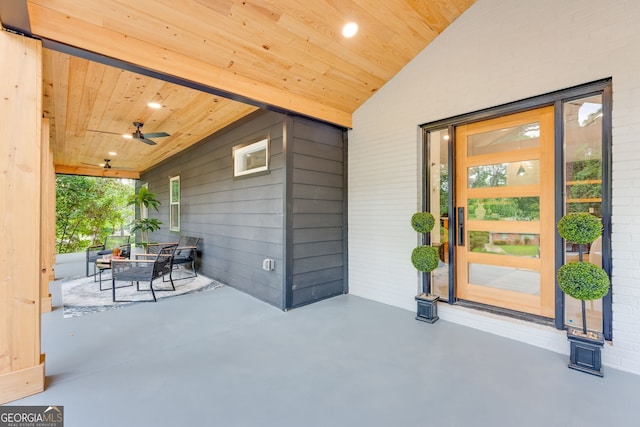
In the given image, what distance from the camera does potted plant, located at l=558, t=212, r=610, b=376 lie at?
2.23 meters

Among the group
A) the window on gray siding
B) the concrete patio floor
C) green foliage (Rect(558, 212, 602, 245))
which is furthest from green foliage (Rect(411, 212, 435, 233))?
the window on gray siding

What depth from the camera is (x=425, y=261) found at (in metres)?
3.28

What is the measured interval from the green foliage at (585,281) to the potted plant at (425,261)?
1.19m

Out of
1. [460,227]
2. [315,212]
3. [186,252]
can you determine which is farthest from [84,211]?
[460,227]

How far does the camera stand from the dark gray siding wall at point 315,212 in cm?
383

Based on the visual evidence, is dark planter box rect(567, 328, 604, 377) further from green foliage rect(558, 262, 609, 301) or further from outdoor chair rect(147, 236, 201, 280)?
outdoor chair rect(147, 236, 201, 280)

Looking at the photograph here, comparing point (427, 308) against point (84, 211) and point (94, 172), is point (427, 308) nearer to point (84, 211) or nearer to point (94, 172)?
point (94, 172)

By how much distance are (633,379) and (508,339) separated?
854 mm

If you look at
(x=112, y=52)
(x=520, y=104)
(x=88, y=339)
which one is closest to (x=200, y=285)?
(x=88, y=339)

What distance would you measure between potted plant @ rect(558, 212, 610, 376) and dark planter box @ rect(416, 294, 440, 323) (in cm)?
122

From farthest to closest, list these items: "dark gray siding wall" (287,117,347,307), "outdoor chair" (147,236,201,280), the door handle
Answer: "outdoor chair" (147,236,201,280) → "dark gray siding wall" (287,117,347,307) → the door handle

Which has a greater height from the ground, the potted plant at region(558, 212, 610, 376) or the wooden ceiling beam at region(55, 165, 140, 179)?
the wooden ceiling beam at region(55, 165, 140, 179)

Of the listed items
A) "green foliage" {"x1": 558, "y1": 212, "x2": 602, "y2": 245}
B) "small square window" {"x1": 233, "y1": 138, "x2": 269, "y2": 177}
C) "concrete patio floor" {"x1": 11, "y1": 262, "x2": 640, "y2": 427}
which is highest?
"small square window" {"x1": 233, "y1": 138, "x2": 269, "y2": 177}

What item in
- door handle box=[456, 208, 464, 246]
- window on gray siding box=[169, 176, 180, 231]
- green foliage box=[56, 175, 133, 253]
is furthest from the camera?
green foliage box=[56, 175, 133, 253]
